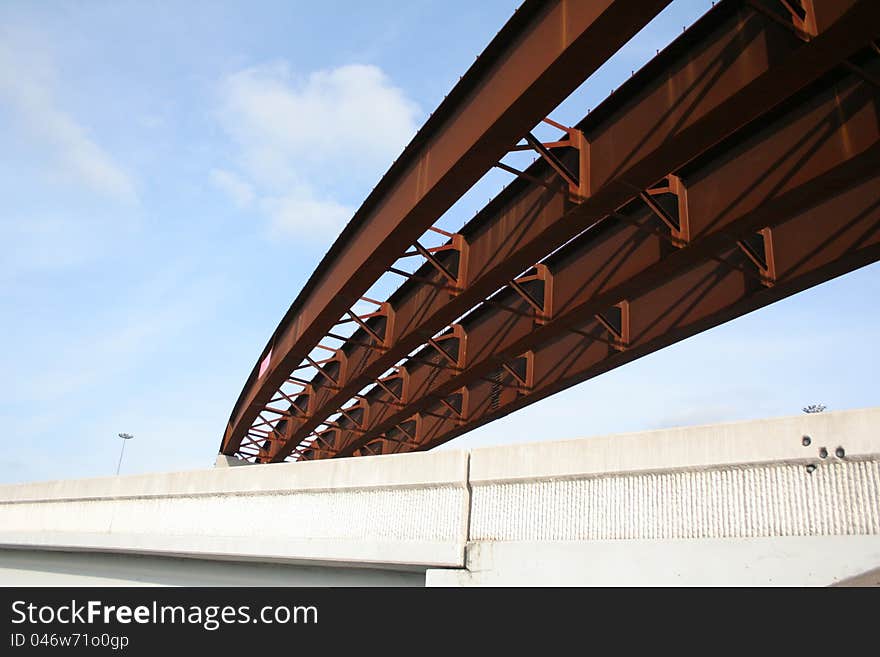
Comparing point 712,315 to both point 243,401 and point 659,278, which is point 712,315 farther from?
point 243,401

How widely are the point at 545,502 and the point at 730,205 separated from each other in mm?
5952

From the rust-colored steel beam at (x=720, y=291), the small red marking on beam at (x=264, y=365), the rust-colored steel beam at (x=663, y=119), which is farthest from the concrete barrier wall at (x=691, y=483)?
the small red marking on beam at (x=264, y=365)

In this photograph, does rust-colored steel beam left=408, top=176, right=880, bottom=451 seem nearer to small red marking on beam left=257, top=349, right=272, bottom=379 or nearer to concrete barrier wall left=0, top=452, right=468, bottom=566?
small red marking on beam left=257, top=349, right=272, bottom=379

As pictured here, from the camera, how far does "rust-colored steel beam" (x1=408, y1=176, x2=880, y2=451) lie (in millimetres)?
10297

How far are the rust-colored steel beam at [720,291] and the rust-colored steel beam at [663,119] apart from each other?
3.21 meters

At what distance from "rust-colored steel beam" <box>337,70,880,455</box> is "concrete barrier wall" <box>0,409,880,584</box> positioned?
4831 mm

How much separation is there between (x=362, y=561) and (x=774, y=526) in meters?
3.72

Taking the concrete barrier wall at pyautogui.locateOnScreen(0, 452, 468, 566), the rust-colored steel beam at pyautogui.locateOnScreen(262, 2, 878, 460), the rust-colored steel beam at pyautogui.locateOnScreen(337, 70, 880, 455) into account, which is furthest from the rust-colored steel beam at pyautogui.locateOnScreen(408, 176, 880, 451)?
the concrete barrier wall at pyautogui.locateOnScreen(0, 452, 468, 566)

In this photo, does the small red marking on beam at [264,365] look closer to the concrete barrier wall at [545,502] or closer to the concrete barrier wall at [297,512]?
the concrete barrier wall at [297,512]

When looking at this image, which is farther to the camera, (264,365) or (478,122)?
(264,365)

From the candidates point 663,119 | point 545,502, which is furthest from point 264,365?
point 545,502

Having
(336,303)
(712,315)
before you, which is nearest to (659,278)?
(712,315)

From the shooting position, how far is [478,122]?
922cm

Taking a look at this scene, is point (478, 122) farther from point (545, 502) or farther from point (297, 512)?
point (297, 512)
